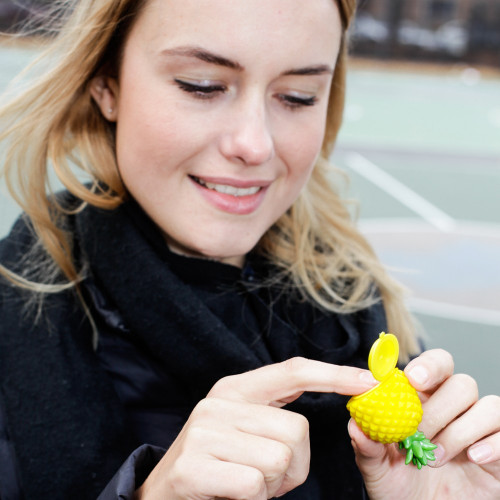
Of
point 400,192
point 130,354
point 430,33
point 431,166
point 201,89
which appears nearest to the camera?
point 201,89

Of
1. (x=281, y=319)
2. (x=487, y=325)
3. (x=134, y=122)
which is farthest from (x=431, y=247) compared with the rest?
(x=134, y=122)

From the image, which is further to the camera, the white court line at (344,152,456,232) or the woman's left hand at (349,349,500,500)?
the white court line at (344,152,456,232)

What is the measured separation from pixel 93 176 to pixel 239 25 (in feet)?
2.11

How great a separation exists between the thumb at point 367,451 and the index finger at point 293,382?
130mm

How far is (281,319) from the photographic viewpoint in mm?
1954

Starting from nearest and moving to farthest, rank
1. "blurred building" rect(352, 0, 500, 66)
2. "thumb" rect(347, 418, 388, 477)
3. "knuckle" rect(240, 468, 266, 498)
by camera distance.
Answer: "knuckle" rect(240, 468, 266, 498) < "thumb" rect(347, 418, 388, 477) < "blurred building" rect(352, 0, 500, 66)

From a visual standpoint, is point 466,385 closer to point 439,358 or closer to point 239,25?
point 439,358

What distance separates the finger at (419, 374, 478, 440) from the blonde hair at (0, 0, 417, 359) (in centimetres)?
55

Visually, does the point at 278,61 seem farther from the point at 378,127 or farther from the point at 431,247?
the point at 378,127

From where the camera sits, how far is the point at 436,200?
905 cm

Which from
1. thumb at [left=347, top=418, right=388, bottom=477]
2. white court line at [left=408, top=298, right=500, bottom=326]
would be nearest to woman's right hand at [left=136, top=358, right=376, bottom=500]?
thumb at [left=347, top=418, right=388, bottom=477]

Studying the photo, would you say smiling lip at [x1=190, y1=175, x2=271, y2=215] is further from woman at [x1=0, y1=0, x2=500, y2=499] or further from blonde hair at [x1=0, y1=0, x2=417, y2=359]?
blonde hair at [x1=0, y1=0, x2=417, y2=359]

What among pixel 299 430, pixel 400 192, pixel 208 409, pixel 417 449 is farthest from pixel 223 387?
pixel 400 192

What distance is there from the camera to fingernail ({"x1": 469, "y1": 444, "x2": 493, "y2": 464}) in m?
1.42
